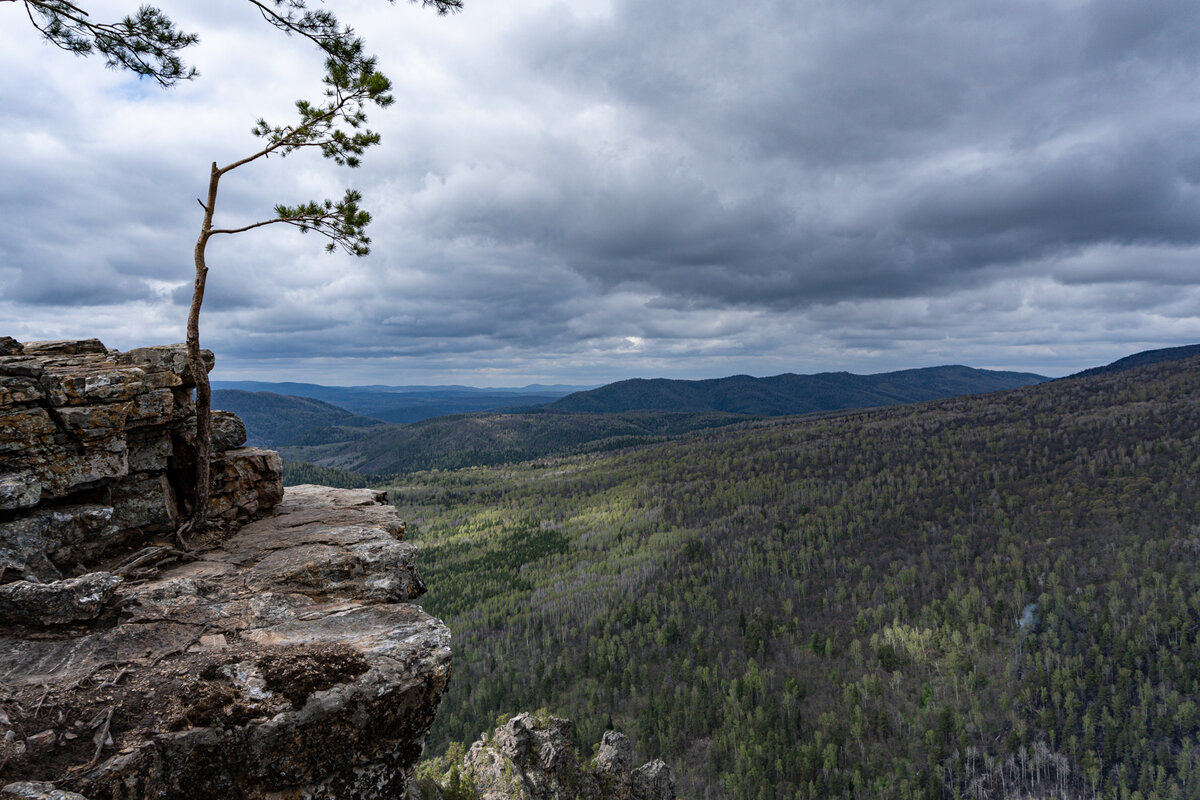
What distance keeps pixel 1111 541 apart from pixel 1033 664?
71812 mm

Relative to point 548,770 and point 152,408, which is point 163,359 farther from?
point 548,770

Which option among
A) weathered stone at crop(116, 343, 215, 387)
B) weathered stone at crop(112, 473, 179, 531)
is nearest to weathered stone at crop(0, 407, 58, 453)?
weathered stone at crop(112, 473, 179, 531)

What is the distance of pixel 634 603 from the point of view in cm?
17638

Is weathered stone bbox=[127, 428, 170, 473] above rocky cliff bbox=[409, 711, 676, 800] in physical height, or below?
above

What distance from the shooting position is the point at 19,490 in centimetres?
1245

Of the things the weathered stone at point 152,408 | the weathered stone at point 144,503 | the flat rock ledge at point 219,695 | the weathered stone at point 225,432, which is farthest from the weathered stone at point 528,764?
the weathered stone at point 152,408

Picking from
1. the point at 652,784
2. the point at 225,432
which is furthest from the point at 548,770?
the point at 225,432

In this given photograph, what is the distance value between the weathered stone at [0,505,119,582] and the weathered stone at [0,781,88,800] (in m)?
6.55

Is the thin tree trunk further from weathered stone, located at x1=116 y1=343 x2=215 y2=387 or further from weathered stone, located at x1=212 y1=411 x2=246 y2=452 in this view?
weathered stone, located at x1=212 y1=411 x2=246 y2=452

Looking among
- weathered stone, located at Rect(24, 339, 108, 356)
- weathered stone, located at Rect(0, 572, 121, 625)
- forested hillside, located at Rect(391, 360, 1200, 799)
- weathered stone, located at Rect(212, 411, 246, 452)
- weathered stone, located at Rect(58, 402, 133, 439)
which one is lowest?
forested hillside, located at Rect(391, 360, 1200, 799)

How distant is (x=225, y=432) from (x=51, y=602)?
994 cm

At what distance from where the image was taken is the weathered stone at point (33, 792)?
7.47 m

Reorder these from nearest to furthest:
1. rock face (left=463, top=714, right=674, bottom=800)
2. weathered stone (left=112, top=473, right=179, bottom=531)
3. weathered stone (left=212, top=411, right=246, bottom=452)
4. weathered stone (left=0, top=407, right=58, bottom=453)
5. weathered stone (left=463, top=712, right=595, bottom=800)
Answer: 1. weathered stone (left=0, top=407, right=58, bottom=453)
2. weathered stone (left=112, top=473, right=179, bottom=531)
3. weathered stone (left=212, top=411, right=246, bottom=452)
4. weathered stone (left=463, top=712, right=595, bottom=800)
5. rock face (left=463, top=714, right=674, bottom=800)

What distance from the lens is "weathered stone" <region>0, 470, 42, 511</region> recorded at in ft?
40.0
